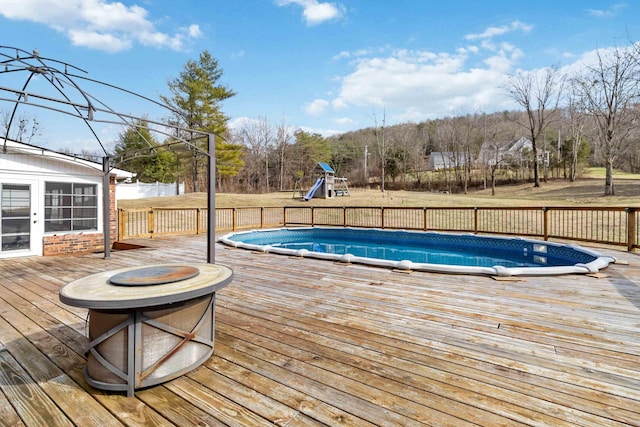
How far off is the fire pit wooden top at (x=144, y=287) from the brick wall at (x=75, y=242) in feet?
16.3

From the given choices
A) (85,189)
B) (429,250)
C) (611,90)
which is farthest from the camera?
(611,90)

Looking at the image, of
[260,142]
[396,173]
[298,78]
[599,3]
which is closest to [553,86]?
[396,173]

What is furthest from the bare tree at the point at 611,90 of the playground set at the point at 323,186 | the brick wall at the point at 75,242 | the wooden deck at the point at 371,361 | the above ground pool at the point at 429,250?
the brick wall at the point at 75,242

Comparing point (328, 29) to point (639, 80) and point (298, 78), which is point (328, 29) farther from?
point (639, 80)

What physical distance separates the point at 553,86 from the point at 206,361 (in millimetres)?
31799

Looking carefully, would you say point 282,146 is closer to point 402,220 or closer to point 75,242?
point 402,220

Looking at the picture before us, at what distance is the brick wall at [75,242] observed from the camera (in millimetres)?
6773

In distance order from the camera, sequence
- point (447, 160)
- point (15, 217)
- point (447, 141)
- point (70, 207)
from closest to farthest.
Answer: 1. point (15, 217)
2. point (70, 207)
3. point (447, 141)
4. point (447, 160)

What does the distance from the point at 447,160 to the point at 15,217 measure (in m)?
36.9

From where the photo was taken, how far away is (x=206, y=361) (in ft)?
7.63

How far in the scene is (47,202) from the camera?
6777 mm

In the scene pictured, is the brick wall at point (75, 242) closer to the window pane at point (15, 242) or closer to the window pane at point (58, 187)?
the window pane at point (15, 242)

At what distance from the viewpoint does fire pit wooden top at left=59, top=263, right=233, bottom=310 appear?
183 centimetres

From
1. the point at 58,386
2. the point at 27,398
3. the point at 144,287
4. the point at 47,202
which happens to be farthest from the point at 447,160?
the point at 27,398
